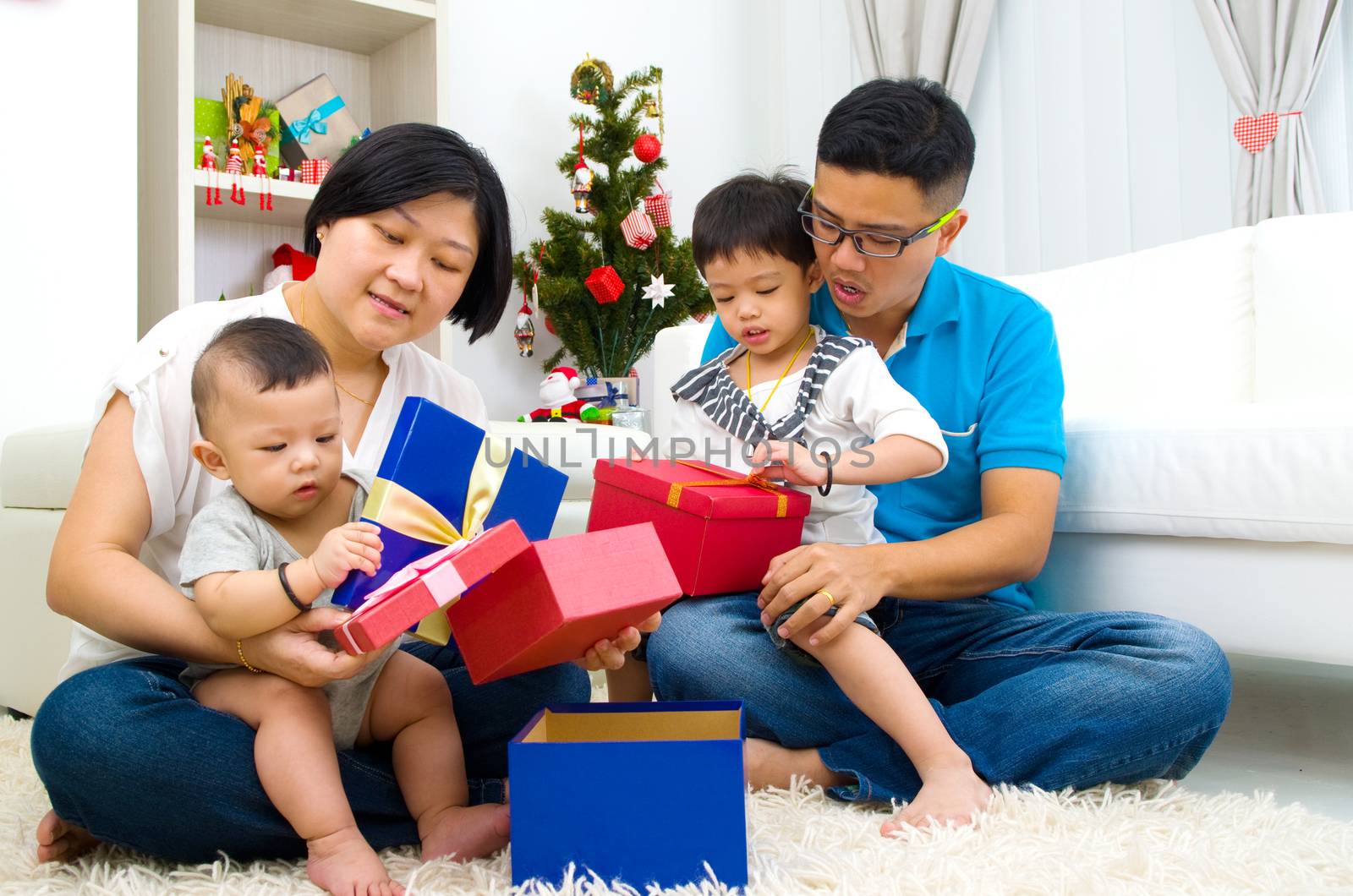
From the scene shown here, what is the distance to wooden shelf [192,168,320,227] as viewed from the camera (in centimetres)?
284

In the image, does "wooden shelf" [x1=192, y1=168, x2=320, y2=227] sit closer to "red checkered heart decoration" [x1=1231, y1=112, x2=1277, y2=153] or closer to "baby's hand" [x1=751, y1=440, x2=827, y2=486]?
"baby's hand" [x1=751, y1=440, x2=827, y2=486]

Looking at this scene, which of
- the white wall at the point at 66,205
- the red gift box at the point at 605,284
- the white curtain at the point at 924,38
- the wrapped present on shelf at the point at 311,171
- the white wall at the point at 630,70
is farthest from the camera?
the white wall at the point at 630,70

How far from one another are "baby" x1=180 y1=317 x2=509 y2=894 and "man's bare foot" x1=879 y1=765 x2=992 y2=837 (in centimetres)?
41

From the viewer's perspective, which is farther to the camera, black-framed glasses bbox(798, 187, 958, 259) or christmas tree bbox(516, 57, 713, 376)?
christmas tree bbox(516, 57, 713, 376)

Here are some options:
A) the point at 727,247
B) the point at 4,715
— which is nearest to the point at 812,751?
the point at 727,247

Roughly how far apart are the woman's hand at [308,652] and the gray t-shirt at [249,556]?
38 millimetres

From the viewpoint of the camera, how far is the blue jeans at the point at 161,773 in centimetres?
98

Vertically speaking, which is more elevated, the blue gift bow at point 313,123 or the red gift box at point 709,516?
the blue gift bow at point 313,123

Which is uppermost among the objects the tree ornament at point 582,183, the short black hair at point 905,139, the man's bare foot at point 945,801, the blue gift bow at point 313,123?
the blue gift bow at point 313,123

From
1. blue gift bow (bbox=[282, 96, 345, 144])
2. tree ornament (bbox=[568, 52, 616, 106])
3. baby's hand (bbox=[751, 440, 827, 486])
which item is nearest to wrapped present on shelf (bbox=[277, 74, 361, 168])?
blue gift bow (bbox=[282, 96, 345, 144])

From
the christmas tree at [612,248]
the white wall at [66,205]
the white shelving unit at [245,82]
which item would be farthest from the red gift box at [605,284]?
the white wall at [66,205]

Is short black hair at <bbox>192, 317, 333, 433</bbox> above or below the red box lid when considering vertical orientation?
above

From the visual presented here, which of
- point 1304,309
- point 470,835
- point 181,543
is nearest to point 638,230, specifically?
point 1304,309

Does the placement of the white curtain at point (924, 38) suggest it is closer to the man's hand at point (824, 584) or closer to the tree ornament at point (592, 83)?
the tree ornament at point (592, 83)
